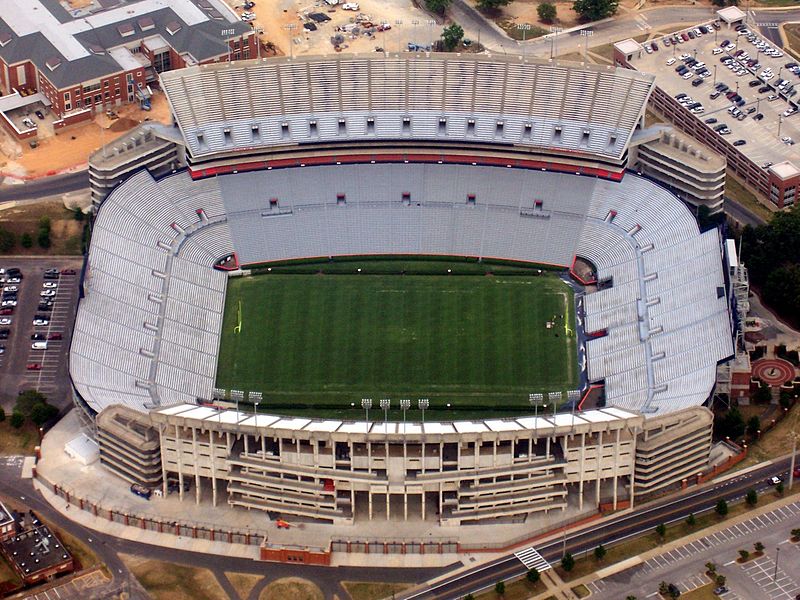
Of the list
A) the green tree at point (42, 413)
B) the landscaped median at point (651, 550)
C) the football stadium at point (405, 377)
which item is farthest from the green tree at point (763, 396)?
the green tree at point (42, 413)

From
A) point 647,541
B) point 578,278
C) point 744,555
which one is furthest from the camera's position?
point 578,278

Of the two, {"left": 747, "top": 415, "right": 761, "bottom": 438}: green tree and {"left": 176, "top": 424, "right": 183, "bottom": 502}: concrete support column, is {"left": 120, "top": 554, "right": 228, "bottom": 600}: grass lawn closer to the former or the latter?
{"left": 176, "top": 424, "right": 183, "bottom": 502}: concrete support column

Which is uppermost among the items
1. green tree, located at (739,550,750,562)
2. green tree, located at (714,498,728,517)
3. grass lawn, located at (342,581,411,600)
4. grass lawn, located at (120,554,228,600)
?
green tree, located at (714,498,728,517)

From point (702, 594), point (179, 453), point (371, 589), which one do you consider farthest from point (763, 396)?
point (179, 453)

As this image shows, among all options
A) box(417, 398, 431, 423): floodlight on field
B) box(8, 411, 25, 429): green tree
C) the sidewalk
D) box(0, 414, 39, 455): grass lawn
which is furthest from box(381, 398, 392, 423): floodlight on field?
box(8, 411, 25, 429): green tree

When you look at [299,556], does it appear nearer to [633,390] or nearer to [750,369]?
[633,390]

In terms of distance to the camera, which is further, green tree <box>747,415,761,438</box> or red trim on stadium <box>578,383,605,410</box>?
red trim on stadium <box>578,383,605,410</box>

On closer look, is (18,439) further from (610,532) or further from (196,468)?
(610,532)

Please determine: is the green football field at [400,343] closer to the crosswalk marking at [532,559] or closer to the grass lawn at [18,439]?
the crosswalk marking at [532,559]
